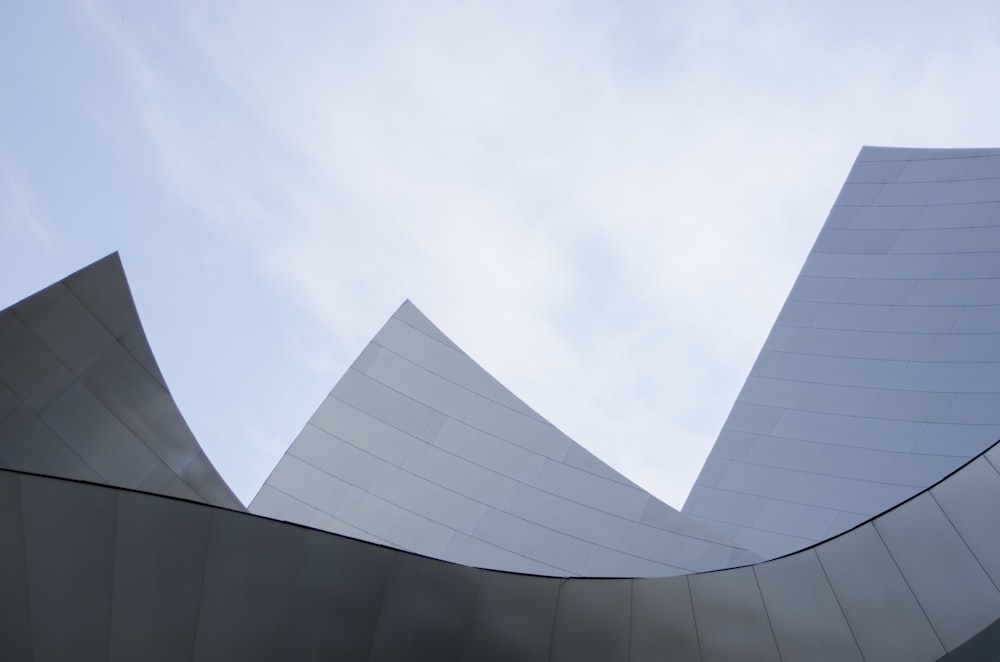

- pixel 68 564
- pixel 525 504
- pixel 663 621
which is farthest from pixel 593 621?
pixel 525 504

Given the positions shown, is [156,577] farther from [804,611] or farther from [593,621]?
[804,611]

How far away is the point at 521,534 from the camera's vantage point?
14.6m

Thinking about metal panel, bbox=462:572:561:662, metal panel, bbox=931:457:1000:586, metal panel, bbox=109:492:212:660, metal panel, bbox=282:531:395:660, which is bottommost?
metal panel, bbox=109:492:212:660

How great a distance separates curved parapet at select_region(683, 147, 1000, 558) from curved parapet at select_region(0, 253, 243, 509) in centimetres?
1050

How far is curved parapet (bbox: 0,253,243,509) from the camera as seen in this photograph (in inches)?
364

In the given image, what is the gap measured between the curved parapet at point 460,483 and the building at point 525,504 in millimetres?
48

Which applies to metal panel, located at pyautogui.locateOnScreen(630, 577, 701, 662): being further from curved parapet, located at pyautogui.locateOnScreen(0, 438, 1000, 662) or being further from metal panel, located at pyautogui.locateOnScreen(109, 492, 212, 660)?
metal panel, located at pyautogui.locateOnScreen(109, 492, 212, 660)

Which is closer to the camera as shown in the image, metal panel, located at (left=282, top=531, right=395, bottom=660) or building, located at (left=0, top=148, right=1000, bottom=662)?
building, located at (left=0, top=148, right=1000, bottom=662)

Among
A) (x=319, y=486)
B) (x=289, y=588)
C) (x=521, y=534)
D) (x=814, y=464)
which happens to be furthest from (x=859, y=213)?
(x=289, y=588)

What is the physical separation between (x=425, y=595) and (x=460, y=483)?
276 inches

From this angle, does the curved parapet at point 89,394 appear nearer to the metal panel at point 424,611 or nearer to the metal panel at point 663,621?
the metal panel at point 424,611

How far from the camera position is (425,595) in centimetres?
844

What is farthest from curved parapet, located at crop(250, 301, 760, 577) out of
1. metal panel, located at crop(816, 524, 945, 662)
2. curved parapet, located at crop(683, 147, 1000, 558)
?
metal panel, located at crop(816, 524, 945, 662)

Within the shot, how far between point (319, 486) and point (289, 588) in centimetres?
794
